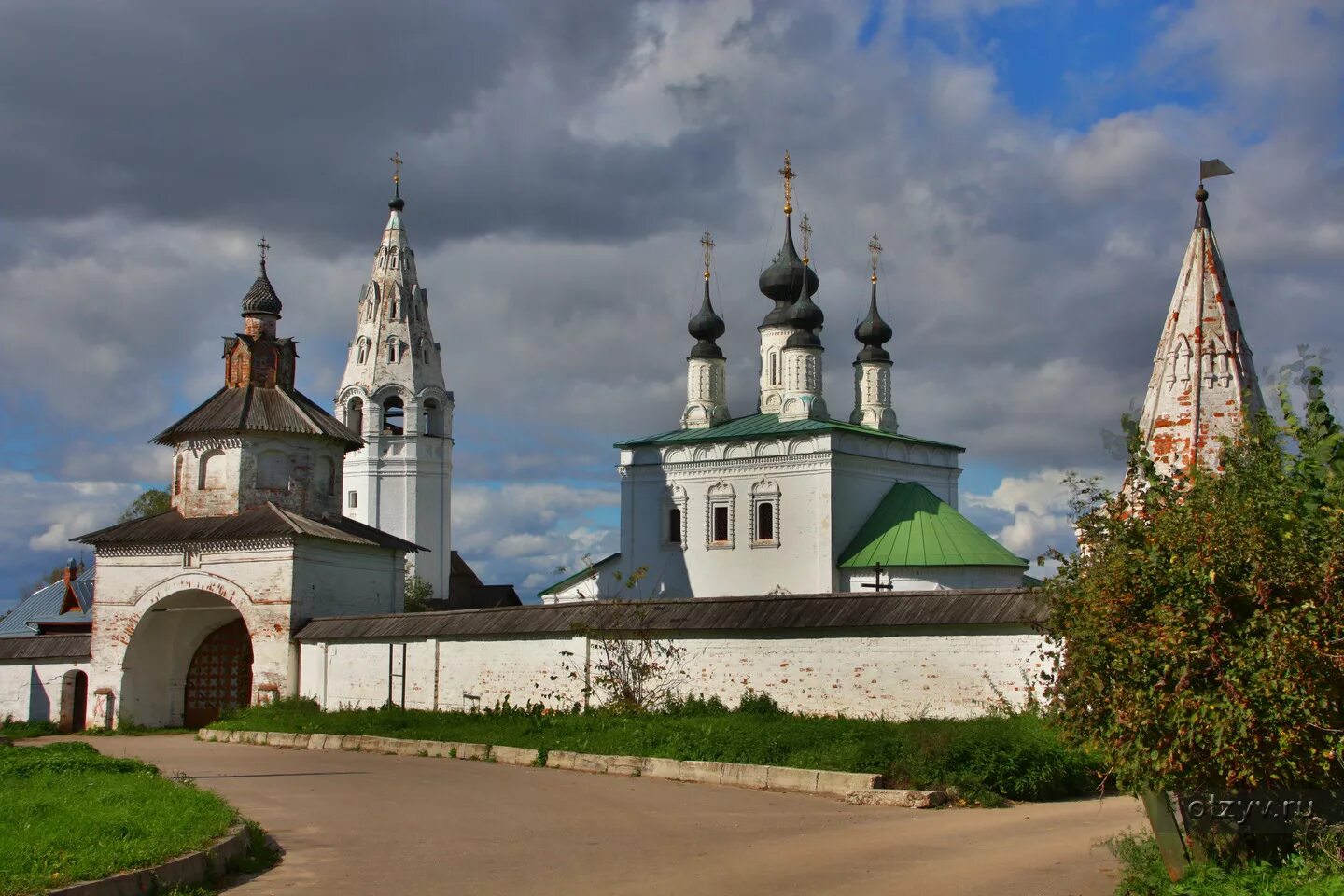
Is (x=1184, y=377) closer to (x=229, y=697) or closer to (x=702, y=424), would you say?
(x=229, y=697)

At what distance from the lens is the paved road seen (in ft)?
24.8

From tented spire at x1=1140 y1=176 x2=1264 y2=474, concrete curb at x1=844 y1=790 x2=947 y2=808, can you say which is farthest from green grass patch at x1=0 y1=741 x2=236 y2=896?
tented spire at x1=1140 y1=176 x2=1264 y2=474

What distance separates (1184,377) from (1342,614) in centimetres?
515

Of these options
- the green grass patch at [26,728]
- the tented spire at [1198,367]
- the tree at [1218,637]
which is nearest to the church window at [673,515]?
the green grass patch at [26,728]

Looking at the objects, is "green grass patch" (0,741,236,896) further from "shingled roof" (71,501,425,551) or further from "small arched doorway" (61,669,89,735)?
"small arched doorway" (61,669,89,735)

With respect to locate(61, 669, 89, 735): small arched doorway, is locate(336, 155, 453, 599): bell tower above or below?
above

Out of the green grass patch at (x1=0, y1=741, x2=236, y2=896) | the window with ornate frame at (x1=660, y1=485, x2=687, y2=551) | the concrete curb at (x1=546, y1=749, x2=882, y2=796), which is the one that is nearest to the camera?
the green grass patch at (x1=0, y1=741, x2=236, y2=896)

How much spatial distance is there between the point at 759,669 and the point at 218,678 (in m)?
12.6

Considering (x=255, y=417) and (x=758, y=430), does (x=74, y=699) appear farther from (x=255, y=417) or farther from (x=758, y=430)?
(x=758, y=430)

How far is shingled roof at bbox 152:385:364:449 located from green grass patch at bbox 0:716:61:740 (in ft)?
17.4

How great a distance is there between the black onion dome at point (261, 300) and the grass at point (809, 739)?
10.9 meters

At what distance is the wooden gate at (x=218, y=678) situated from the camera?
80.3ft

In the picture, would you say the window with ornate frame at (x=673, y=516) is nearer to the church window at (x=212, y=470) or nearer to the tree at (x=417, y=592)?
the tree at (x=417, y=592)

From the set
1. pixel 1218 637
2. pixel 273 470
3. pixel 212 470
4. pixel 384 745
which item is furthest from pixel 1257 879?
pixel 212 470
